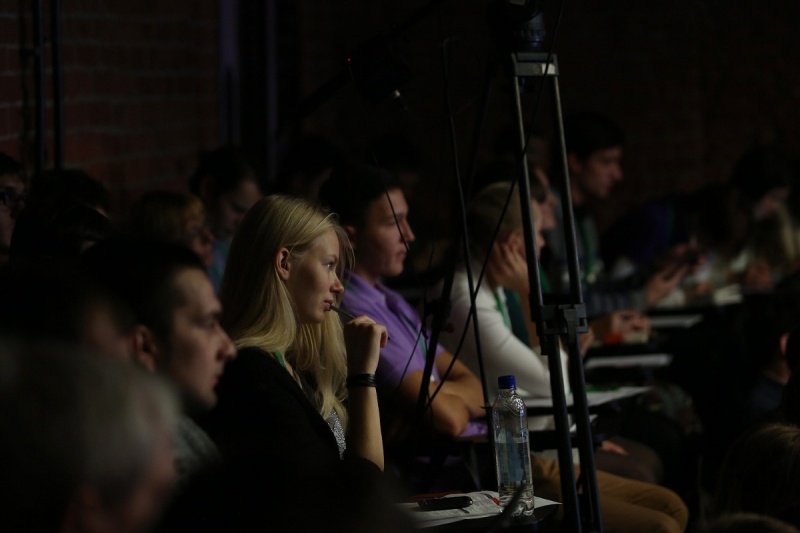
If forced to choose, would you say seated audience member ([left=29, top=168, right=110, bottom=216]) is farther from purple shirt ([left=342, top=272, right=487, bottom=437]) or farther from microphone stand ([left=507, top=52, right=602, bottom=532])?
microphone stand ([left=507, top=52, right=602, bottom=532])

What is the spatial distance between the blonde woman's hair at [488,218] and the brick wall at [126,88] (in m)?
1.15

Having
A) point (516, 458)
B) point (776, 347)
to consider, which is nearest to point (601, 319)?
point (776, 347)

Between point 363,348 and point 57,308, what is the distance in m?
0.87

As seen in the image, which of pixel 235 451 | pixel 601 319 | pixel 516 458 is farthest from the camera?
pixel 601 319

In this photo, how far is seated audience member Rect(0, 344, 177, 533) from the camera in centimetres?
105

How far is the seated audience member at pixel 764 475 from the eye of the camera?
80.1 inches

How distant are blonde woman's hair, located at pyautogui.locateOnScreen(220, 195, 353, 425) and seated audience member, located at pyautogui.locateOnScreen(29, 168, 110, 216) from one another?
52cm

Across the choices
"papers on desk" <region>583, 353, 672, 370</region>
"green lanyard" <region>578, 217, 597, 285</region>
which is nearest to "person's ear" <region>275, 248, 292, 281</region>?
"papers on desk" <region>583, 353, 672, 370</region>

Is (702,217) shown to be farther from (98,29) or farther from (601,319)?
(98,29)

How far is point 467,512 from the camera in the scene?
2113 mm

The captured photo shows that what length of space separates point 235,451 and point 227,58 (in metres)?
4.07

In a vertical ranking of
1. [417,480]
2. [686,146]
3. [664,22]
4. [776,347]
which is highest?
[664,22]

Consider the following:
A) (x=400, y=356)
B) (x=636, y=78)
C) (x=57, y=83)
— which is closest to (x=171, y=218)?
(x=57, y=83)

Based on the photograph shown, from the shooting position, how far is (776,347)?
11.9 feet
